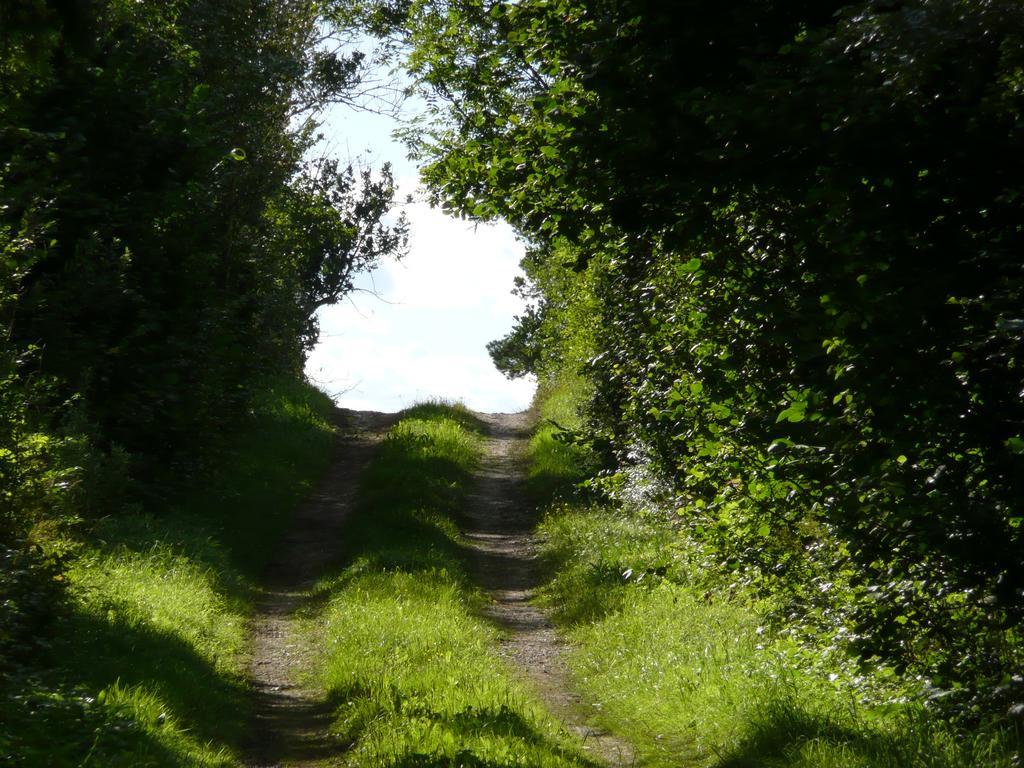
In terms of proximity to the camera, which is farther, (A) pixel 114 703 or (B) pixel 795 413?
(A) pixel 114 703

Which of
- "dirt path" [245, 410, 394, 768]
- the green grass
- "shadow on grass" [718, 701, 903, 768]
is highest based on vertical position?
the green grass

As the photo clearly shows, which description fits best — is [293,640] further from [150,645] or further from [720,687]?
[720,687]

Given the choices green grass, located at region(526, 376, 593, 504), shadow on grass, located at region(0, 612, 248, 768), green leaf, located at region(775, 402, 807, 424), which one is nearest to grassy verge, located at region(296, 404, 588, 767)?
shadow on grass, located at region(0, 612, 248, 768)

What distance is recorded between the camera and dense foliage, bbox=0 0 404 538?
1087 cm

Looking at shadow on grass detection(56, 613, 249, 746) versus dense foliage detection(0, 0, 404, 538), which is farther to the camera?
dense foliage detection(0, 0, 404, 538)

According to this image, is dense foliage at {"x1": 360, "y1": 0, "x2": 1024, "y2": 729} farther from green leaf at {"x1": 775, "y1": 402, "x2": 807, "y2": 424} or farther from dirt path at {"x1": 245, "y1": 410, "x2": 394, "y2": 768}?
dirt path at {"x1": 245, "y1": 410, "x2": 394, "y2": 768}

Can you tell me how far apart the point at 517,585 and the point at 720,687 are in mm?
7296

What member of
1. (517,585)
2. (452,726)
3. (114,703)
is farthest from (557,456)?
(114,703)

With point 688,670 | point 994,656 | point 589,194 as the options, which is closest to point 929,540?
point 994,656

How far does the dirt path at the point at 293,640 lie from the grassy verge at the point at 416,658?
10.9 inches

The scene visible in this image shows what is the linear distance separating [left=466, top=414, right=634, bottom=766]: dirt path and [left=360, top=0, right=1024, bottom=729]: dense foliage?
2126 millimetres

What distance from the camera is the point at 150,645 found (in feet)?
31.4

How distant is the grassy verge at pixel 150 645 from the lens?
6645 mm

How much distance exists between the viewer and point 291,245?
25609 mm
